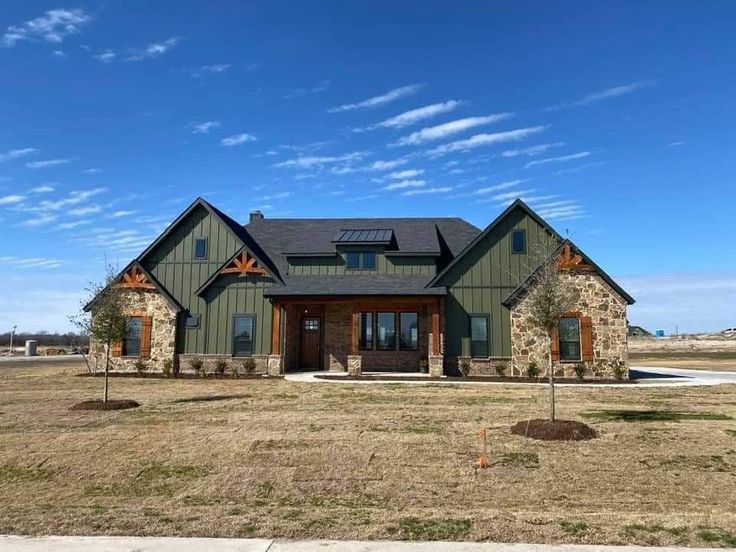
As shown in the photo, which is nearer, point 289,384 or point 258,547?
point 258,547

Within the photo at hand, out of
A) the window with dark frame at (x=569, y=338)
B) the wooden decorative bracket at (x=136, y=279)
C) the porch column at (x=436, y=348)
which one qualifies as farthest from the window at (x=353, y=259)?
the window with dark frame at (x=569, y=338)

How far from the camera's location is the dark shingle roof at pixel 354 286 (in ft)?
75.7

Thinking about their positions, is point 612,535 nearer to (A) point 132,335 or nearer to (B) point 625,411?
(B) point 625,411

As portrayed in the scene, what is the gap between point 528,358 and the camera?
2267 centimetres

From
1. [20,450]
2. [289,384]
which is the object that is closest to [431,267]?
[289,384]

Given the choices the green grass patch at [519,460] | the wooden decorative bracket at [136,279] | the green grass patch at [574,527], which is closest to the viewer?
the green grass patch at [574,527]

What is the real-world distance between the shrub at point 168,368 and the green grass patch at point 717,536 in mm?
21463

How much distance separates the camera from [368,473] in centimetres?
846

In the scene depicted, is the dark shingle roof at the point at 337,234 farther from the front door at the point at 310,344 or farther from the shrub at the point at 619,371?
the shrub at the point at 619,371

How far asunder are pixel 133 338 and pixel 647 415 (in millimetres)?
20936

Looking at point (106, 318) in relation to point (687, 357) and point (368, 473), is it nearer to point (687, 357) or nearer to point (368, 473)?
point (368, 473)

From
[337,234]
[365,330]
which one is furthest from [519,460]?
[337,234]

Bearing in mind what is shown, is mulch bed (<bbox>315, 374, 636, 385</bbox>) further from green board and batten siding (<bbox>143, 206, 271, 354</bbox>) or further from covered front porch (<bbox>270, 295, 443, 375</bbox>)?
green board and batten siding (<bbox>143, 206, 271, 354</bbox>)

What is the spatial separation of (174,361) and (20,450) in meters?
15.0
